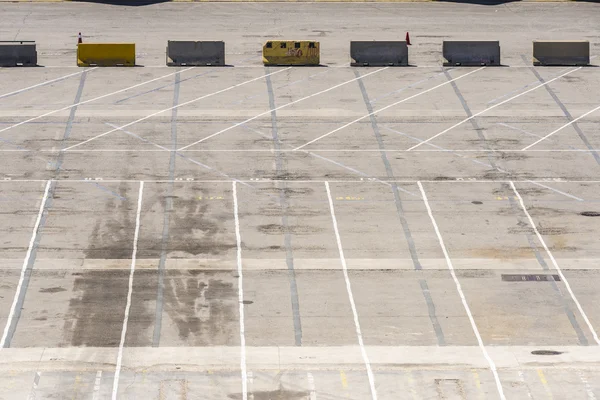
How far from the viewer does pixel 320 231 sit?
50781mm

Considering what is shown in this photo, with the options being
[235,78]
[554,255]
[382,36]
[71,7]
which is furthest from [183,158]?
[71,7]

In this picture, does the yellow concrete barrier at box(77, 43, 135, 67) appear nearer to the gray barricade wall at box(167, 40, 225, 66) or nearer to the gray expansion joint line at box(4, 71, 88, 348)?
the gray barricade wall at box(167, 40, 225, 66)

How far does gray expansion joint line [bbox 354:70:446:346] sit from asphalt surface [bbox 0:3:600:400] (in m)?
0.13

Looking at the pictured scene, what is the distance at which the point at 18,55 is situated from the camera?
6994cm

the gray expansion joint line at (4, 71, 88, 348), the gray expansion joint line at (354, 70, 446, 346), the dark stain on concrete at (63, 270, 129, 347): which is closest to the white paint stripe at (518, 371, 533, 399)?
the gray expansion joint line at (354, 70, 446, 346)

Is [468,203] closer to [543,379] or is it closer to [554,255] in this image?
[554,255]

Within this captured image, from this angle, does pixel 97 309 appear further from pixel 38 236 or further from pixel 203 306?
pixel 38 236

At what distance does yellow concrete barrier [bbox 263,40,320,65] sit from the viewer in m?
70.6

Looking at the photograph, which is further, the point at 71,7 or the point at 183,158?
the point at 71,7

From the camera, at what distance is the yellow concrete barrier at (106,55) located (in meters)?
69.9

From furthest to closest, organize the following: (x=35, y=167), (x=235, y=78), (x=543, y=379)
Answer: (x=235, y=78)
(x=35, y=167)
(x=543, y=379)

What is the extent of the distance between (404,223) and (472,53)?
22.6m

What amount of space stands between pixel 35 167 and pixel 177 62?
1649cm

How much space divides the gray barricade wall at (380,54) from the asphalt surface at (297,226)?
85 centimetres
